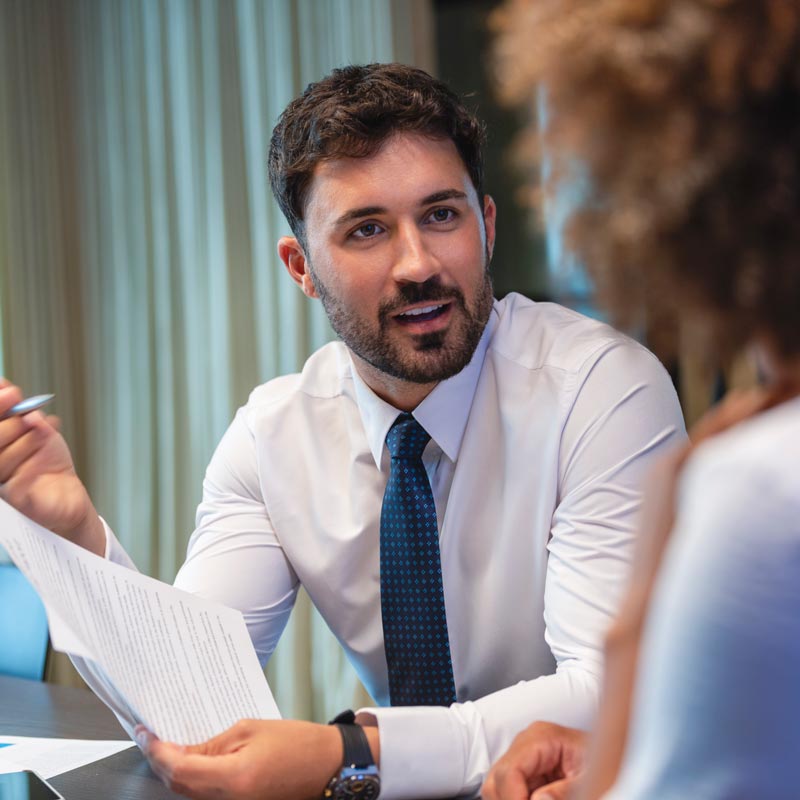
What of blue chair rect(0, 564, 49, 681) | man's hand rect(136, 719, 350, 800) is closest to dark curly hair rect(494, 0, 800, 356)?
man's hand rect(136, 719, 350, 800)

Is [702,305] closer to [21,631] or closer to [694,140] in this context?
[694,140]

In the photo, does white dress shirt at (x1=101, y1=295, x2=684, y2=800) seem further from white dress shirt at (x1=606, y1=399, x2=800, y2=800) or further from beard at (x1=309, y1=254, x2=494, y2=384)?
white dress shirt at (x1=606, y1=399, x2=800, y2=800)

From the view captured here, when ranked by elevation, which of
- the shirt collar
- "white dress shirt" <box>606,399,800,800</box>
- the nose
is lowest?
the shirt collar

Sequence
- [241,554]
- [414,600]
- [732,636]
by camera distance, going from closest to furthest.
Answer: [732,636] < [414,600] < [241,554]

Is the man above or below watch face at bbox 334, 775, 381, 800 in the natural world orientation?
above

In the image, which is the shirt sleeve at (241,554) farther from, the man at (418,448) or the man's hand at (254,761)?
the man's hand at (254,761)

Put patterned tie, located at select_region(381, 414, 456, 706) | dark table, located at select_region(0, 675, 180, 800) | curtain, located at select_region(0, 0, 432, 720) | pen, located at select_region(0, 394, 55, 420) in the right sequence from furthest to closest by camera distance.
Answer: curtain, located at select_region(0, 0, 432, 720) → patterned tie, located at select_region(381, 414, 456, 706) → pen, located at select_region(0, 394, 55, 420) → dark table, located at select_region(0, 675, 180, 800)

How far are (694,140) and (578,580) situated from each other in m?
0.92

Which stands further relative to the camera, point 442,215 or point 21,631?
point 21,631

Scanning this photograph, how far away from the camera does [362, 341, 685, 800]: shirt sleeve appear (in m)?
1.06

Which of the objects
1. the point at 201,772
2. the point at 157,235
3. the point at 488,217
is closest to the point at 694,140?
the point at 201,772

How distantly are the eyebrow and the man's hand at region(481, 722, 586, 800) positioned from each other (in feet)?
2.66

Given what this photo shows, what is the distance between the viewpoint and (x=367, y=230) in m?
1.58

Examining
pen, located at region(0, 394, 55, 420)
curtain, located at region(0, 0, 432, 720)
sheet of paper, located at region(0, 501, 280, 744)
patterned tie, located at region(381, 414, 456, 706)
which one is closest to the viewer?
sheet of paper, located at region(0, 501, 280, 744)
